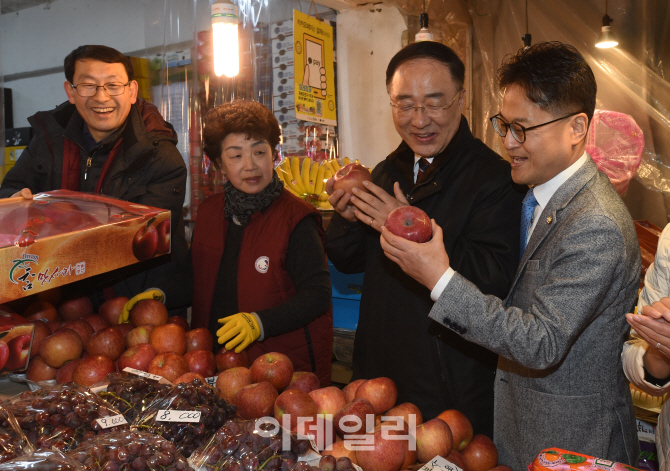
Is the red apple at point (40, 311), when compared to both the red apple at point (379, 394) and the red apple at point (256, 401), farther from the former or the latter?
the red apple at point (379, 394)

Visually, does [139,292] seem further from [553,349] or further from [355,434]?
[553,349]

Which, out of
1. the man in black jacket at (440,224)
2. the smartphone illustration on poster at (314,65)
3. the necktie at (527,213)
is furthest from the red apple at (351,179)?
the smartphone illustration on poster at (314,65)

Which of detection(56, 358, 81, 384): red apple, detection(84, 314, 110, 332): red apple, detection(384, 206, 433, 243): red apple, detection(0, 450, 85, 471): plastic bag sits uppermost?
detection(384, 206, 433, 243): red apple

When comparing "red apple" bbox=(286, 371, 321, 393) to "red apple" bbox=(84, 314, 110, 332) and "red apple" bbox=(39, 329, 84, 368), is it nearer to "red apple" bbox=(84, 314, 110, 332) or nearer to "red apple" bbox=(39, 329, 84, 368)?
"red apple" bbox=(39, 329, 84, 368)

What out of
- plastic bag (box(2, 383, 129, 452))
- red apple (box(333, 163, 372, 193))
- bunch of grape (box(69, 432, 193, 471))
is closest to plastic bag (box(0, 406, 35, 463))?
plastic bag (box(2, 383, 129, 452))

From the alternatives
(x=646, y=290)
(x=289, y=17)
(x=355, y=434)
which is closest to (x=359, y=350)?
(x=355, y=434)

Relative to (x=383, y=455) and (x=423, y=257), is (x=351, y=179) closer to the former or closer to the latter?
(x=423, y=257)

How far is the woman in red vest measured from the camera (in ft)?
7.72

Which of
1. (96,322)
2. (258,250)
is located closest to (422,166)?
(258,250)

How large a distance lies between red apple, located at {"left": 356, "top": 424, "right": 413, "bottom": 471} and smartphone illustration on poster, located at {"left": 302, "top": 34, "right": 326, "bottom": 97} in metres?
3.34

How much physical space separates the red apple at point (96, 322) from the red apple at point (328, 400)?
115cm

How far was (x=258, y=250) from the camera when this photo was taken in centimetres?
238

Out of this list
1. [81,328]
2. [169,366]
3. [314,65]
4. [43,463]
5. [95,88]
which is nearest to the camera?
[43,463]

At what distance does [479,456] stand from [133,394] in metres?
1.00
